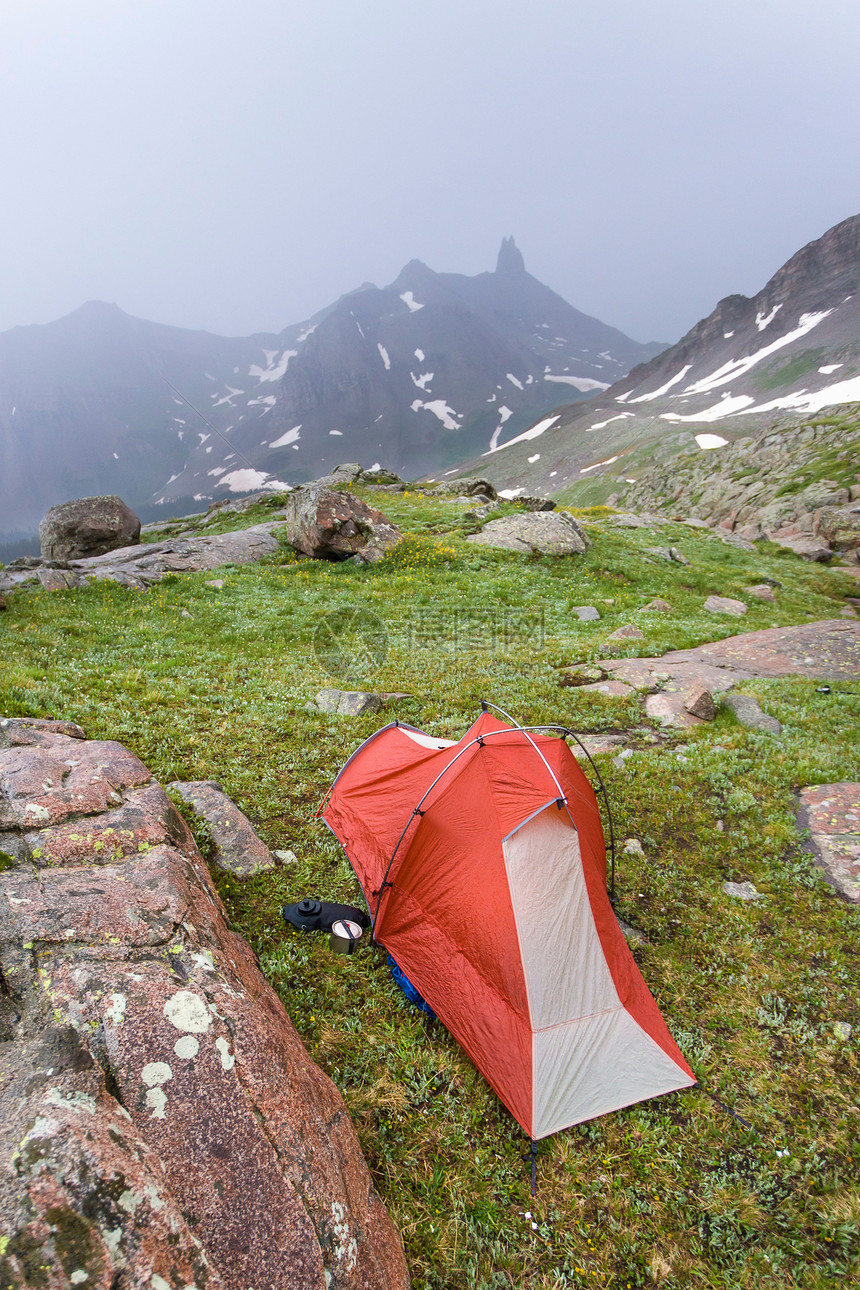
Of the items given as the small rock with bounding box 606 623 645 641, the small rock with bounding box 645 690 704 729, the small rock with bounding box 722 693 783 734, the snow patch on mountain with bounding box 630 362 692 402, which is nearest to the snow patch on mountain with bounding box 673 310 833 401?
the snow patch on mountain with bounding box 630 362 692 402

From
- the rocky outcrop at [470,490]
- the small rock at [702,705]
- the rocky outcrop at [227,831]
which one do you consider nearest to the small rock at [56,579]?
the rocky outcrop at [227,831]

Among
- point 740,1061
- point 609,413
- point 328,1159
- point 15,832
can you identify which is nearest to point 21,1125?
point 328,1159

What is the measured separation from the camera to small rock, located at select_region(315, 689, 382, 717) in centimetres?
1161

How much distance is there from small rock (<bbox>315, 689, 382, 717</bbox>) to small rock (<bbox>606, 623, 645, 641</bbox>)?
9.10m

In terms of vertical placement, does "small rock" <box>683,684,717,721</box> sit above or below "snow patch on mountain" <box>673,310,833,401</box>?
below

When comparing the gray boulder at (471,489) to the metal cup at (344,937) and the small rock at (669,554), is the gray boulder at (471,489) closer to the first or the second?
the small rock at (669,554)

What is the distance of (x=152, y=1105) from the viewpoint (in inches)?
114

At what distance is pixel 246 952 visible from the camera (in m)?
4.92

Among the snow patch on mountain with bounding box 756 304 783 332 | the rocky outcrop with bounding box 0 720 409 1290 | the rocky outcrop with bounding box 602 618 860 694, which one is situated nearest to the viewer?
the rocky outcrop with bounding box 0 720 409 1290

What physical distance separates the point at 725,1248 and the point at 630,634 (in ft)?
49.5

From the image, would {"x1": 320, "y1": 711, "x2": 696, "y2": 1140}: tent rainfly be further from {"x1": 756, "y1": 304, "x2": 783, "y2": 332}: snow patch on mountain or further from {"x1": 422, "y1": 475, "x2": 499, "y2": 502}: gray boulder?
{"x1": 756, "y1": 304, "x2": 783, "y2": 332}: snow patch on mountain

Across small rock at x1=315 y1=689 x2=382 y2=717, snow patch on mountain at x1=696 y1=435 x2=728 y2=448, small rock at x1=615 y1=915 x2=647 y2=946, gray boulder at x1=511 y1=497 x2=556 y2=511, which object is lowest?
small rock at x1=615 y1=915 x2=647 y2=946

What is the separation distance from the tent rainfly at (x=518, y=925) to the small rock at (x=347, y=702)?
13.6 ft

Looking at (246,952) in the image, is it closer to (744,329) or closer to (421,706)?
(421,706)
